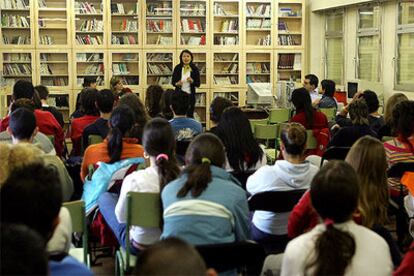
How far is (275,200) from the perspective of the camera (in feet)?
9.85

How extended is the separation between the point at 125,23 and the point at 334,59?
4.00 m

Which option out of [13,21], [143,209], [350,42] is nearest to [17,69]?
[13,21]

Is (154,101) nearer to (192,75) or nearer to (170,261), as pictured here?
(192,75)

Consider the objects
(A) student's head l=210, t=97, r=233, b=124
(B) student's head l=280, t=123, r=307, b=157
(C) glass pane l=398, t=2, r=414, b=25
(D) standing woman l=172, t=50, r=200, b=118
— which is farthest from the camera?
(D) standing woman l=172, t=50, r=200, b=118

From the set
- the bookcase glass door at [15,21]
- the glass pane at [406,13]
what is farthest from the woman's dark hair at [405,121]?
the bookcase glass door at [15,21]

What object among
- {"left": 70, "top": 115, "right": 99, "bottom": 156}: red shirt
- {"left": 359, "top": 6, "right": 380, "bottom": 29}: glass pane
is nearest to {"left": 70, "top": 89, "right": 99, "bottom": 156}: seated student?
{"left": 70, "top": 115, "right": 99, "bottom": 156}: red shirt

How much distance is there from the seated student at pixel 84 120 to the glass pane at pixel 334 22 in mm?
5863

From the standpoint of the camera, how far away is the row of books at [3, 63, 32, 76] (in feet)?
32.6

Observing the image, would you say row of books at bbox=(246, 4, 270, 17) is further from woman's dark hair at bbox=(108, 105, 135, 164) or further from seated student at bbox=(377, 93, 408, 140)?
woman's dark hair at bbox=(108, 105, 135, 164)

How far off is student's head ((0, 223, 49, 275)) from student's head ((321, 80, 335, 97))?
668 centimetres

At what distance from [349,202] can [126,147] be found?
2.23 meters

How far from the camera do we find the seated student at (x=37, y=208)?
1.67 m

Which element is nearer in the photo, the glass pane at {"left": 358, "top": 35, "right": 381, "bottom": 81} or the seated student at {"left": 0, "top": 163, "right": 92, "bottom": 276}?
the seated student at {"left": 0, "top": 163, "right": 92, "bottom": 276}

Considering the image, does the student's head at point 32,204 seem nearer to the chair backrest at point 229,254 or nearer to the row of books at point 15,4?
the chair backrest at point 229,254
